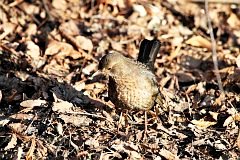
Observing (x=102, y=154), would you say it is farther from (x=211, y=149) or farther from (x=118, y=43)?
(x=118, y=43)

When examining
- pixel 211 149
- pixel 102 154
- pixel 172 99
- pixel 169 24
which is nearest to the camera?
pixel 102 154

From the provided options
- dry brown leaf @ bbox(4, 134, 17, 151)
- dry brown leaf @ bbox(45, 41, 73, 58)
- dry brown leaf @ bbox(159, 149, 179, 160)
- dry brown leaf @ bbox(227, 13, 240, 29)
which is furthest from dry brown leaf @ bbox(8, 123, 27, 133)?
dry brown leaf @ bbox(227, 13, 240, 29)

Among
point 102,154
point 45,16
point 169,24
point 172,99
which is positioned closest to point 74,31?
point 45,16

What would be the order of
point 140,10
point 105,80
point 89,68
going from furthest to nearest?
point 140,10, point 89,68, point 105,80

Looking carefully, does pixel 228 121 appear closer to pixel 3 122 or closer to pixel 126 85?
pixel 126 85

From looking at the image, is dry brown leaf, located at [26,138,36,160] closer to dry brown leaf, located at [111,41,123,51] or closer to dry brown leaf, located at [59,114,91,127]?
dry brown leaf, located at [59,114,91,127]

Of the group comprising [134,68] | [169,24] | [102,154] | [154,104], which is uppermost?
[169,24]

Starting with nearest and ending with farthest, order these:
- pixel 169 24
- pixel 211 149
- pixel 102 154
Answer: pixel 102 154 → pixel 211 149 → pixel 169 24

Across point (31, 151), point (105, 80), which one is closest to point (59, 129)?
point (31, 151)
